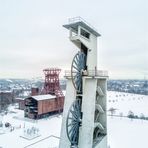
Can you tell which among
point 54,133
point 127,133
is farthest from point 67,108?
point 127,133

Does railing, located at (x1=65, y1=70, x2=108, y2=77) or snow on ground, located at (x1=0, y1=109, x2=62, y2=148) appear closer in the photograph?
railing, located at (x1=65, y1=70, x2=108, y2=77)

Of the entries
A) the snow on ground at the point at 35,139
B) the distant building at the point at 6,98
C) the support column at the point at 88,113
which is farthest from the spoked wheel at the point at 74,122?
the distant building at the point at 6,98

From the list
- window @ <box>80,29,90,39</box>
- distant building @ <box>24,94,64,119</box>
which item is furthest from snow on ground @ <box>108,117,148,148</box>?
window @ <box>80,29,90,39</box>

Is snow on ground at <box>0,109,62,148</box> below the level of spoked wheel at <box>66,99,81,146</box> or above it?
below

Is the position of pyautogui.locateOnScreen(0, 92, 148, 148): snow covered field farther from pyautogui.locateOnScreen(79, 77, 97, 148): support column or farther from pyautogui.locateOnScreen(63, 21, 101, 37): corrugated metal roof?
pyautogui.locateOnScreen(63, 21, 101, 37): corrugated metal roof

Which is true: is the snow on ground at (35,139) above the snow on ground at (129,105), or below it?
below

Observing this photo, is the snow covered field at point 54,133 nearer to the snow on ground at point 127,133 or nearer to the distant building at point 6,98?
the snow on ground at point 127,133

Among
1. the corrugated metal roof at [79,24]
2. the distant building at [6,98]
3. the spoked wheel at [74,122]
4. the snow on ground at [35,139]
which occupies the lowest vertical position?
the snow on ground at [35,139]

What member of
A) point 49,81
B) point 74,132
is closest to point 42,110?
point 49,81

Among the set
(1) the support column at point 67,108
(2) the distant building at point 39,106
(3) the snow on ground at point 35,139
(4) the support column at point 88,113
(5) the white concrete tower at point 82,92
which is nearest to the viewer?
(4) the support column at point 88,113
